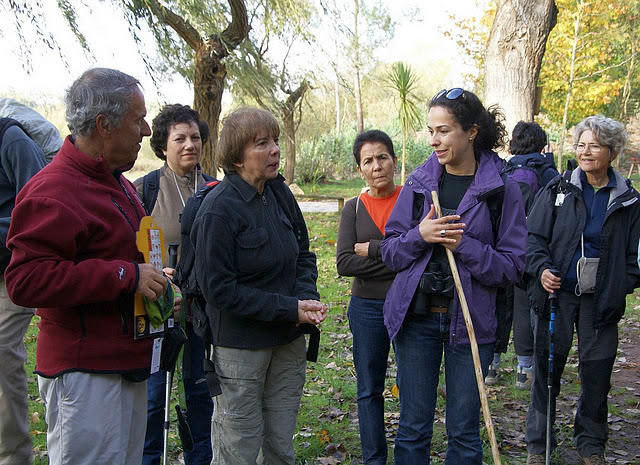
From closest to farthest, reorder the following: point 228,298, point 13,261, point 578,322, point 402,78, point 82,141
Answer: point 13,261 < point 82,141 < point 228,298 < point 578,322 < point 402,78

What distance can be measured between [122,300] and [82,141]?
0.65 metres

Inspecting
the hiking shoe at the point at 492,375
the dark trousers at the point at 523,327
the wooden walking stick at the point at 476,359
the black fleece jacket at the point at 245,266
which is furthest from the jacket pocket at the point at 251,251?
the hiking shoe at the point at 492,375

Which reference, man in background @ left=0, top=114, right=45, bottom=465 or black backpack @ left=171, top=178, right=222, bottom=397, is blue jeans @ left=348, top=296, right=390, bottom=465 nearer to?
black backpack @ left=171, top=178, right=222, bottom=397

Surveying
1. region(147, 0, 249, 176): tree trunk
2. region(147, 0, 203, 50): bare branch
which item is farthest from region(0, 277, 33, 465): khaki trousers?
region(147, 0, 249, 176): tree trunk

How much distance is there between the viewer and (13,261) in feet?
7.16

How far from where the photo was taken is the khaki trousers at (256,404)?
9.65 feet

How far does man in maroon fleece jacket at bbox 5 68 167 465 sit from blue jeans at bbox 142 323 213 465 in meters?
1.24

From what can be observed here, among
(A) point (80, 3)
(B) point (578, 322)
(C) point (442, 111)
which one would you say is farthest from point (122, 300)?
(A) point (80, 3)

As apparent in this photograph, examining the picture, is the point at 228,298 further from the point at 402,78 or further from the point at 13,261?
the point at 402,78

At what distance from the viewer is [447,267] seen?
312cm

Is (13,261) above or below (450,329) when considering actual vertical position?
above

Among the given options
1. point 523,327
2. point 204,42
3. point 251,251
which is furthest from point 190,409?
point 204,42

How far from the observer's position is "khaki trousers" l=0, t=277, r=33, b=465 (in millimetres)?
3471

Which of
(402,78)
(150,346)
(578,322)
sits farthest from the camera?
(402,78)
